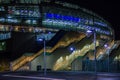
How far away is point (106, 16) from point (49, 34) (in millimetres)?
16001

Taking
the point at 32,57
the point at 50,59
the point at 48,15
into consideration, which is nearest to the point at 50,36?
the point at 48,15

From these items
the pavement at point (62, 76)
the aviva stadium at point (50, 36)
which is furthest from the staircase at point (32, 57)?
the pavement at point (62, 76)

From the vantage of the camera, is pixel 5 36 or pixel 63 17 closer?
pixel 5 36

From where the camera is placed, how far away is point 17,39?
297 ft

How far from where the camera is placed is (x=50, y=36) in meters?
92.8

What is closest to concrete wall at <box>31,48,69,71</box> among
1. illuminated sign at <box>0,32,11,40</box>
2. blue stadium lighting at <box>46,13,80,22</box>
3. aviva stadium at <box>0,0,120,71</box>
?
aviva stadium at <box>0,0,120,71</box>

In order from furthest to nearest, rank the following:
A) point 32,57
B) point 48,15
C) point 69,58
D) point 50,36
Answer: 1. point 48,15
2. point 50,36
3. point 32,57
4. point 69,58

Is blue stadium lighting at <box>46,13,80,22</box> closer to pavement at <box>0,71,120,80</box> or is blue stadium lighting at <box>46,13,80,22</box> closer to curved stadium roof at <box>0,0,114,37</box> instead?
curved stadium roof at <box>0,0,114,37</box>

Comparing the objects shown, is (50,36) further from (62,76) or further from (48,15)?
(62,76)

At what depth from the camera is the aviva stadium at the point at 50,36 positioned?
74.6 meters

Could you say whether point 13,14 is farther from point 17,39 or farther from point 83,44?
point 83,44

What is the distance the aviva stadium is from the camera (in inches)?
2937

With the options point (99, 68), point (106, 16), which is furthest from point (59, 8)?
point (99, 68)

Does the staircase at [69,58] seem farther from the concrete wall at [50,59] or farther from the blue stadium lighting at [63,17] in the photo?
the blue stadium lighting at [63,17]
